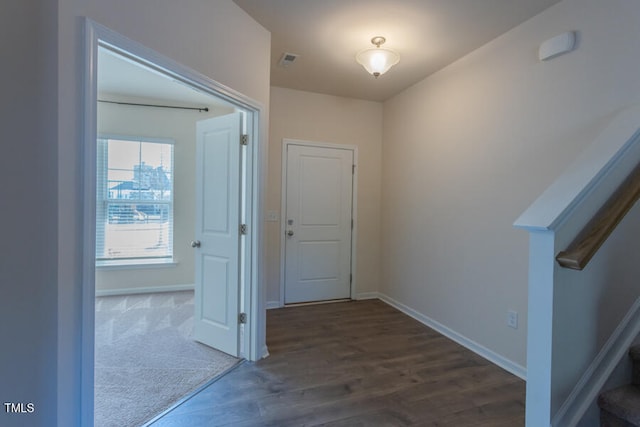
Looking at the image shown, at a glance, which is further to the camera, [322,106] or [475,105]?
[322,106]

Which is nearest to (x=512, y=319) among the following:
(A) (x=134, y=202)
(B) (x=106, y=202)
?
(A) (x=134, y=202)

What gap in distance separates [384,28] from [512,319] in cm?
259

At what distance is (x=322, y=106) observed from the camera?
418 cm

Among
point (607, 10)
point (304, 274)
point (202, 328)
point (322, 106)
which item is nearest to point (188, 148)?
point (322, 106)

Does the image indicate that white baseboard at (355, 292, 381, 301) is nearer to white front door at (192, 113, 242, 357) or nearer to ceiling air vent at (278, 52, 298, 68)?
white front door at (192, 113, 242, 357)

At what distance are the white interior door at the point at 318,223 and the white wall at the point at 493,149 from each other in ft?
2.38

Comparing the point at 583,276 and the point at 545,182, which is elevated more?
the point at 545,182

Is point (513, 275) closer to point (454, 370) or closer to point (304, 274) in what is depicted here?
point (454, 370)

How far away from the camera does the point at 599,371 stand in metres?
1.60

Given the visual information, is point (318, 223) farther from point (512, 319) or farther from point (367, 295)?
point (512, 319)

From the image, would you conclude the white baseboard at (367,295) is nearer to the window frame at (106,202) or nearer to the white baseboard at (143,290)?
the white baseboard at (143,290)

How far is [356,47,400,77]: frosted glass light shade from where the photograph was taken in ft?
8.57

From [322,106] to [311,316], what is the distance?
8.82ft

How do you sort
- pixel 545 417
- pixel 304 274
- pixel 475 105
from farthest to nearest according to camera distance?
1. pixel 304 274
2. pixel 475 105
3. pixel 545 417
